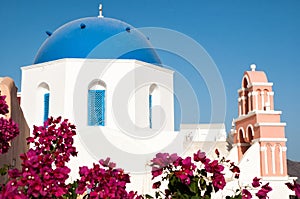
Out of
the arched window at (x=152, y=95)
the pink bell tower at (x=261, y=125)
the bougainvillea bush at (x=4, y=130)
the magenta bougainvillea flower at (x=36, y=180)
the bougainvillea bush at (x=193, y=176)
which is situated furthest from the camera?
the arched window at (x=152, y=95)

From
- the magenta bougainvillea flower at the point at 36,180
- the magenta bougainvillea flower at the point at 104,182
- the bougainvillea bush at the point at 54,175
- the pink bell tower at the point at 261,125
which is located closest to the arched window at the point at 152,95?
the pink bell tower at the point at 261,125

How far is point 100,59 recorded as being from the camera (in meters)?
10.4

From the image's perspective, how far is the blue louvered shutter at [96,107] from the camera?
10.4 m

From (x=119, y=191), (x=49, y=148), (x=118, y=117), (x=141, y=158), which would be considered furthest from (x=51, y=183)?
(x=118, y=117)

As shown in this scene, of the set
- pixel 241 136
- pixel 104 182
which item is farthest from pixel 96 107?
pixel 104 182

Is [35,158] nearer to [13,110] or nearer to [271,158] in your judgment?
[13,110]

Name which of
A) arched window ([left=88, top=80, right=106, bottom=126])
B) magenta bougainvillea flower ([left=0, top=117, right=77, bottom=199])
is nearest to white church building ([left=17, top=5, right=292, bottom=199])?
arched window ([left=88, top=80, right=106, bottom=126])

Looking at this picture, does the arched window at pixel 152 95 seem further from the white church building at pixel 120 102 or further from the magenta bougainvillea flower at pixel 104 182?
the magenta bougainvillea flower at pixel 104 182

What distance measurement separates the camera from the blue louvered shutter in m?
10.4

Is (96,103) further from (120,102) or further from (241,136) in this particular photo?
(241,136)

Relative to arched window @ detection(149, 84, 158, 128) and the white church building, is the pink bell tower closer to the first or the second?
the white church building

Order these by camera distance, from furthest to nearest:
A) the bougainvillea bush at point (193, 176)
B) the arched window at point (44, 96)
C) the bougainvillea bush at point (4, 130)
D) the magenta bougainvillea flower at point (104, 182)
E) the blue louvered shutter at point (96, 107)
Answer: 1. the arched window at point (44, 96)
2. the blue louvered shutter at point (96, 107)
3. the bougainvillea bush at point (4, 130)
4. the bougainvillea bush at point (193, 176)
5. the magenta bougainvillea flower at point (104, 182)

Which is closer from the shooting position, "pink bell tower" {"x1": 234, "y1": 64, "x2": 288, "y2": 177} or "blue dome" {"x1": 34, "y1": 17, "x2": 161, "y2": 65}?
"blue dome" {"x1": 34, "y1": 17, "x2": 161, "y2": 65}

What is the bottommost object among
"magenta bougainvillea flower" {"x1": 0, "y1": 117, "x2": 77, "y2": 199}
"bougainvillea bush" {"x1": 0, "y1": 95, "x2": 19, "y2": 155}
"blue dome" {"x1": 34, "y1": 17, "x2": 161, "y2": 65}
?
"magenta bougainvillea flower" {"x1": 0, "y1": 117, "x2": 77, "y2": 199}
